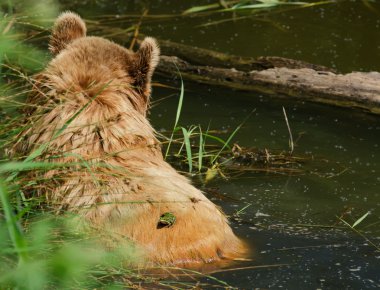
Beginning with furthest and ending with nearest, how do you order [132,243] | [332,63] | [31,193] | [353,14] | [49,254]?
[353,14], [332,63], [31,193], [132,243], [49,254]

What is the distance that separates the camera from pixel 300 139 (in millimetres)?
7695

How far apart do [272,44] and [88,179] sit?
5.89m

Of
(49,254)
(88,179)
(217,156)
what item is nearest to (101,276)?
(49,254)

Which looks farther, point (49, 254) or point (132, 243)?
point (132, 243)

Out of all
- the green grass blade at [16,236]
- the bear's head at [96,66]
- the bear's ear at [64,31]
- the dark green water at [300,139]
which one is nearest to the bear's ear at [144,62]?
the bear's head at [96,66]

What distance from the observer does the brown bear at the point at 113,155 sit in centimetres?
462

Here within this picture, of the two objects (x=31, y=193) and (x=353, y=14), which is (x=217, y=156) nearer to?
(x=31, y=193)

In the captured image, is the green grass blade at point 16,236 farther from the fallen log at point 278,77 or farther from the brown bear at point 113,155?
the fallen log at point 278,77

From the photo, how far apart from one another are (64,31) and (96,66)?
489mm

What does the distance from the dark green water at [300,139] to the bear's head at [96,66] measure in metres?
1.17

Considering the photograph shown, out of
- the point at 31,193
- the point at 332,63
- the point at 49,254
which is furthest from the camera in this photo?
the point at 332,63

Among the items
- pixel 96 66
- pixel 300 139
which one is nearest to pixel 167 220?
pixel 96 66

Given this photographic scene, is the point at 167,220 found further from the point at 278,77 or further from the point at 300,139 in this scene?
the point at 278,77

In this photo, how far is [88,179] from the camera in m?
4.77
